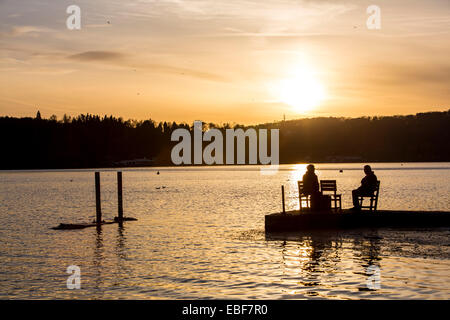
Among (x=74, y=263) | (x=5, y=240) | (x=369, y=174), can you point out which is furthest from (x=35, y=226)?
(x=369, y=174)

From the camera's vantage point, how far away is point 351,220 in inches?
1062

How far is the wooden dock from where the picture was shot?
26969 mm

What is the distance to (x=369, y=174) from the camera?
2608cm

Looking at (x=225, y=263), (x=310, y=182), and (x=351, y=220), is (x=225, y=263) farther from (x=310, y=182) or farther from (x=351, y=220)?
(x=351, y=220)

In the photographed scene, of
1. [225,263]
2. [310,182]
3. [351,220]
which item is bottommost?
[225,263]

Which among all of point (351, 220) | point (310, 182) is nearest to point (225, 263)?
point (310, 182)

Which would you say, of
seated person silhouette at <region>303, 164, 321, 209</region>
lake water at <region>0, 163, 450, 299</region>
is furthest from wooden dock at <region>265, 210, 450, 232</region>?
seated person silhouette at <region>303, 164, 321, 209</region>

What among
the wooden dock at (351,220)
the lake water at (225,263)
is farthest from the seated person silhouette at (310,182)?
the lake water at (225,263)

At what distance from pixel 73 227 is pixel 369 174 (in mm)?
19578

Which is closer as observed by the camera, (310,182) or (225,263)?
(225,263)

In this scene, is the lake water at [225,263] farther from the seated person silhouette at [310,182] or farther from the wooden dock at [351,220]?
the seated person silhouette at [310,182]

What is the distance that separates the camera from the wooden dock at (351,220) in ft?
88.5

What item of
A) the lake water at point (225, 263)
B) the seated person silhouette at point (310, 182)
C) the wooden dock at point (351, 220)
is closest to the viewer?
the lake water at point (225, 263)
